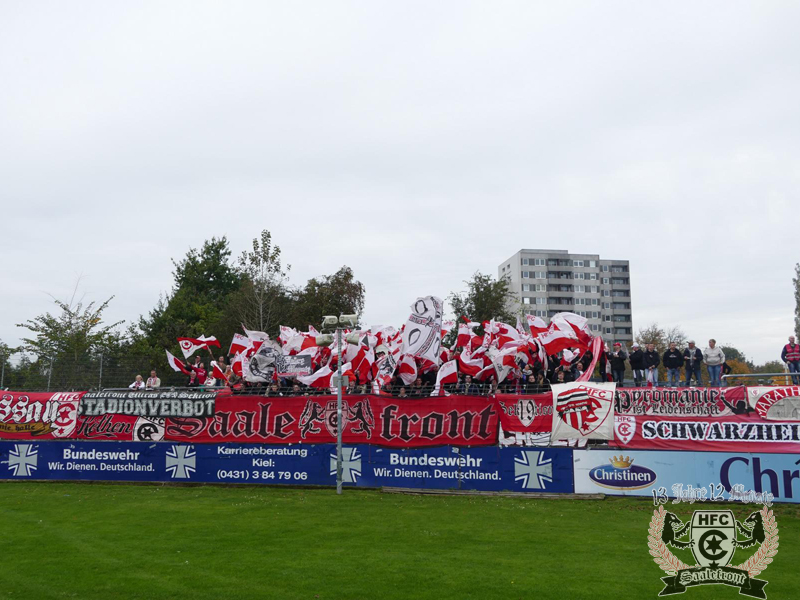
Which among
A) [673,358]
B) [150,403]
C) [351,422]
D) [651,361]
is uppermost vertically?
[673,358]

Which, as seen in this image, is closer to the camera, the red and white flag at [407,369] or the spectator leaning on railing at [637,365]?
the red and white flag at [407,369]

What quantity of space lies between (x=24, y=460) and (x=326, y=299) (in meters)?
24.3

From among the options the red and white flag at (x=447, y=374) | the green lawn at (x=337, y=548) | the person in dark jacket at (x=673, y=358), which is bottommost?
the green lawn at (x=337, y=548)

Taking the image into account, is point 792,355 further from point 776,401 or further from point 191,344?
point 191,344

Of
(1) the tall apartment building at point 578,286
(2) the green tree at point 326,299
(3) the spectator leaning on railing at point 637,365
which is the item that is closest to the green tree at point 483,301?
(2) the green tree at point 326,299

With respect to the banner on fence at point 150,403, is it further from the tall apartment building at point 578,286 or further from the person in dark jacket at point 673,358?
the tall apartment building at point 578,286

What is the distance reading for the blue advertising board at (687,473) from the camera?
47.1 feet

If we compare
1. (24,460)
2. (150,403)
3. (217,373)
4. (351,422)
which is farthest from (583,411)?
(24,460)

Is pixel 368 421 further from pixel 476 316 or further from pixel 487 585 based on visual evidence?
pixel 476 316

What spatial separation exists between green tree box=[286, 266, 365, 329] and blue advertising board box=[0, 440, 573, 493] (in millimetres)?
23115

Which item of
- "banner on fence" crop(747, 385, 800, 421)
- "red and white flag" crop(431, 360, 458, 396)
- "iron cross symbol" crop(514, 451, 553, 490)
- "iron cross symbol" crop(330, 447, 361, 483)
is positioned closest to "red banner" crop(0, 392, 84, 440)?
"iron cross symbol" crop(330, 447, 361, 483)

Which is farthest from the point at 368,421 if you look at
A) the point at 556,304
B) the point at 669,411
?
the point at 556,304

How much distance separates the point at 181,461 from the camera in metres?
18.9

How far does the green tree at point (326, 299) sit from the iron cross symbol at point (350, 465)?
A: 24.6 meters
